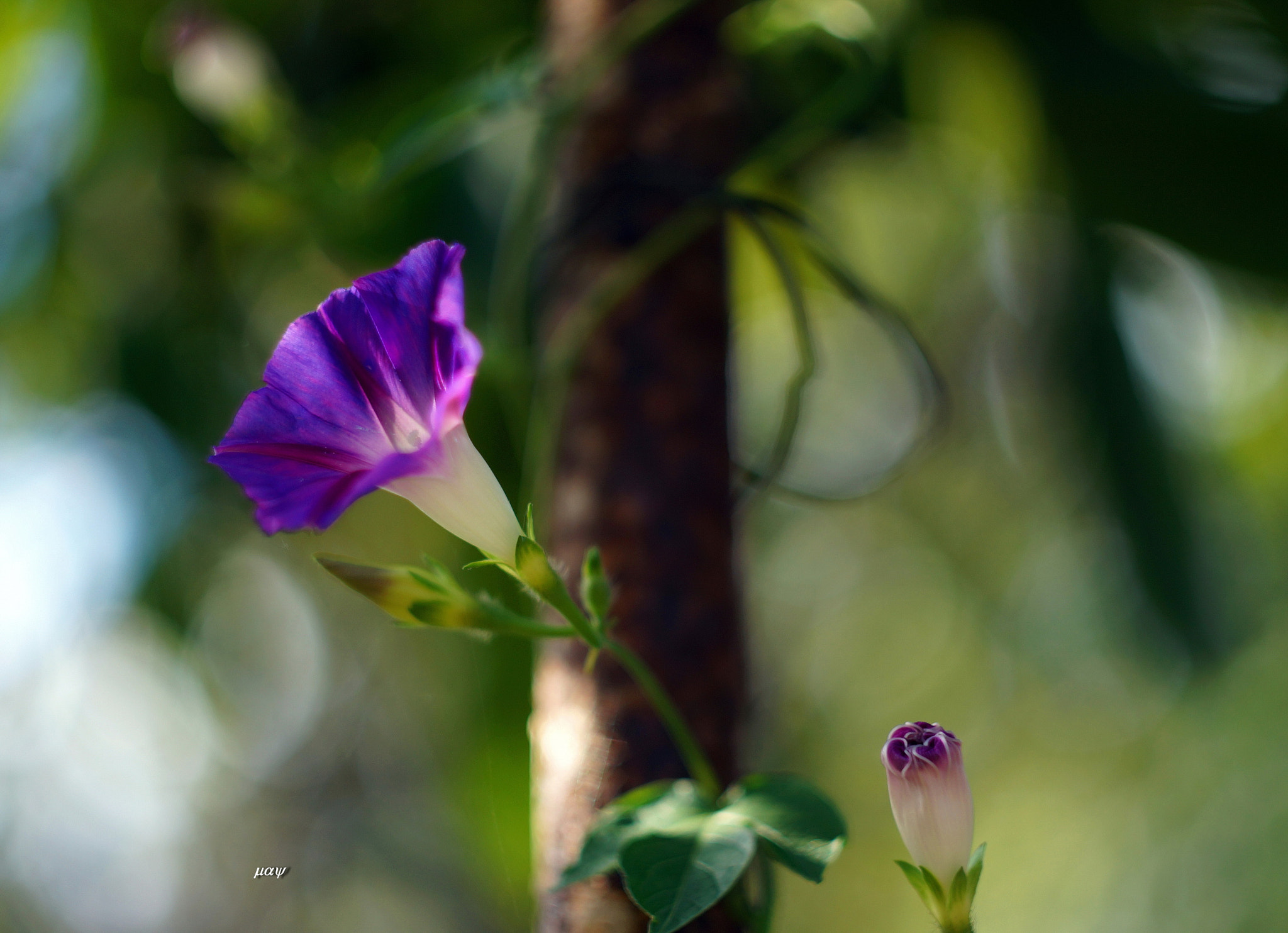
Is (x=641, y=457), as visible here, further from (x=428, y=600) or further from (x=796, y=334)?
(x=428, y=600)

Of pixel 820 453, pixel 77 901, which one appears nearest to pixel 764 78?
pixel 820 453

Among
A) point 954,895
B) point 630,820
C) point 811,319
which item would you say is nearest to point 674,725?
point 630,820

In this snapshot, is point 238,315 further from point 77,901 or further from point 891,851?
point 77,901

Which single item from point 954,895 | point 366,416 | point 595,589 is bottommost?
point 954,895

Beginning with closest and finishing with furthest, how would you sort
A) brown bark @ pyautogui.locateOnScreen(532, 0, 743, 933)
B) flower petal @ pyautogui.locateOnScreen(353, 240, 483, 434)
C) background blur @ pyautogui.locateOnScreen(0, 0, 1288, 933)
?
flower petal @ pyautogui.locateOnScreen(353, 240, 483, 434)
brown bark @ pyautogui.locateOnScreen(532, 0, 743, 933)
background blur @ pyautogui.locateOnScreen(0, 0, 1288, 933)

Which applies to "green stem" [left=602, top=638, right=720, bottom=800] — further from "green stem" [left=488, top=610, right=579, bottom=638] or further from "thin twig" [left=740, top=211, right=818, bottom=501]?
"thin twig" [left=740, top=211, right=818, bottom=501]

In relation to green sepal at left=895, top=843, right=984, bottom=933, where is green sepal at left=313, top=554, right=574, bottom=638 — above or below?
above

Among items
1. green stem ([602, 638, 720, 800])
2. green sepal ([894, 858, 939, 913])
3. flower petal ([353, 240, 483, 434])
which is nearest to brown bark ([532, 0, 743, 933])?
green stem ([602, 638, 720, 800])
